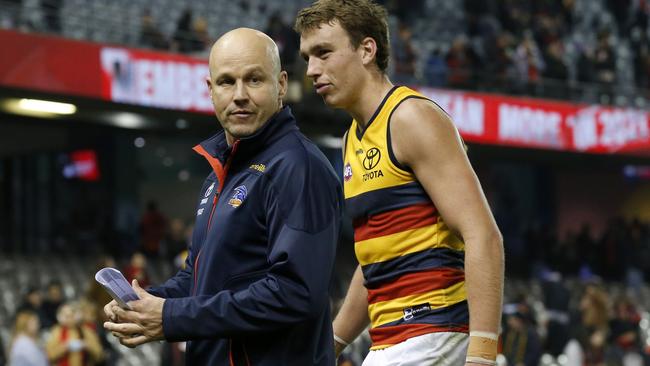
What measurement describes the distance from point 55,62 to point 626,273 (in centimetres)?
1273

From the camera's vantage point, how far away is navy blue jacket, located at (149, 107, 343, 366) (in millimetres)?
3438

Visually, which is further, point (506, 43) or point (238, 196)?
point (506, 43)

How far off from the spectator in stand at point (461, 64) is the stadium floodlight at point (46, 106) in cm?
671

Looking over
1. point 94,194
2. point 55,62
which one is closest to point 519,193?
point 94,194

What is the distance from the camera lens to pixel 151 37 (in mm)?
18906

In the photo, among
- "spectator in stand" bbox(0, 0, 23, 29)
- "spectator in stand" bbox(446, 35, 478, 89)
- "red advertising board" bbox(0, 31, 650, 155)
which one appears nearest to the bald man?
"red advertising board" bbox(0, 31, 650, 155)

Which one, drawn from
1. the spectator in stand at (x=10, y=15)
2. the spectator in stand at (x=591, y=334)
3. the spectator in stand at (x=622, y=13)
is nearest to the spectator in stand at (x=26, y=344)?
the spectator in stand at (x=10, y=15)

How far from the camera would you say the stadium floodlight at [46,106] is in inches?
754

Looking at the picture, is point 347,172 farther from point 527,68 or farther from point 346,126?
point 527,68

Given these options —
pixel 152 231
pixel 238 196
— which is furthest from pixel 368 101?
pixel 152 231

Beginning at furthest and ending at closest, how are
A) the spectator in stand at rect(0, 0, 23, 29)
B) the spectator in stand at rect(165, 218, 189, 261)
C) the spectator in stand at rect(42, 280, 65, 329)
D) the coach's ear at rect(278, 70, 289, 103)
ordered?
the spectator in stand at rect(165, 218, 189, 261) < the spectator in stand at rect(0, 0, 23, 29) < the spectator in stand at rect(42, 280, 65, 329) < the coach's ear at rect(278, 70, 289, 103)

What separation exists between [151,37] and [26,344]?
27.5ft

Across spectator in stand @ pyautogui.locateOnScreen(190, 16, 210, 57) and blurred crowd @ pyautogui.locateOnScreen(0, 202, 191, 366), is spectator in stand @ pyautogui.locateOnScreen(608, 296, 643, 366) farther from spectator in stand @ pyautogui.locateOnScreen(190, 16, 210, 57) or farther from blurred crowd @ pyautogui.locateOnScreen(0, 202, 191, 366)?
spectator in stand @ pyautogui.locateOnScreen(190, 16, 210, 57)

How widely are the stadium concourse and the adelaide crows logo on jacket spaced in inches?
367
